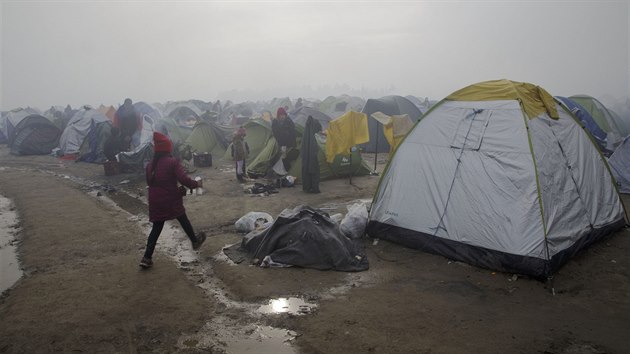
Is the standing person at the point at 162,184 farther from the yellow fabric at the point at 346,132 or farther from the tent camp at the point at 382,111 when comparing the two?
the tent camp at the point at 382,111

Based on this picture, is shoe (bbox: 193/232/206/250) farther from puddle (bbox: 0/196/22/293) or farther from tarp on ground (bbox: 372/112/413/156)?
tarp on ground (bbox: 372/112/413/156)

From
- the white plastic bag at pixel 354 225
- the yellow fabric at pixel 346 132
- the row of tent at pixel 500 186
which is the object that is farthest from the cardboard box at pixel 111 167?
the row of tent at pixel 500 186

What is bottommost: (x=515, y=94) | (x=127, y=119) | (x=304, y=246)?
(x=304, y=246)

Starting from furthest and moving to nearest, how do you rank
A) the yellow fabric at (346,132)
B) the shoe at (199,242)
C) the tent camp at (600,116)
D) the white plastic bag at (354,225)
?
the tent camp at (600,116) → the yellow fabric at (346,132) → the white plastic bag at (354,225) → the shoe at (199,242)

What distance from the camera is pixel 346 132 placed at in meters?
10.8

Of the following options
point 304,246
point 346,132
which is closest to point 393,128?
point 346,132

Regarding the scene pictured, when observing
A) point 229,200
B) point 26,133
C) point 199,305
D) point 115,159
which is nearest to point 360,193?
point 229,200

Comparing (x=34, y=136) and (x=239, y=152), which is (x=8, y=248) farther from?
(x=34, y=136)

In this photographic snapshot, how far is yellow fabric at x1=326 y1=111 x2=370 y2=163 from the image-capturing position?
10.7 m

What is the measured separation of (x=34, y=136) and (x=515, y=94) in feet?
71.1

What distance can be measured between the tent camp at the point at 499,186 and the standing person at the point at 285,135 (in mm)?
5599

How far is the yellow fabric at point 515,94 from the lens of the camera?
19.7 feet

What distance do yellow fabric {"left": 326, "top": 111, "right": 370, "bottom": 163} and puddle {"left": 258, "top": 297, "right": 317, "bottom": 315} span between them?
6336 mm

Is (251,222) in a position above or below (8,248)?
above
